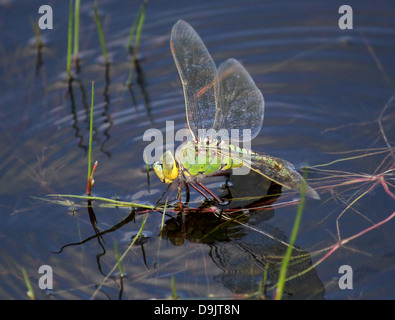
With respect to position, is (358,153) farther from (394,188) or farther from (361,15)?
(361,15)

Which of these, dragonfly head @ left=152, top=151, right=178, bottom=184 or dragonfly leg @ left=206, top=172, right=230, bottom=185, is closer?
dragonfly head @ left=152, top=151, right=178, bottom=184

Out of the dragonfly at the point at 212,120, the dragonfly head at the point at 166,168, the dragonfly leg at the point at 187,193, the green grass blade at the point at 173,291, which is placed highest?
Answer: the dragonfly at the point at 212,120

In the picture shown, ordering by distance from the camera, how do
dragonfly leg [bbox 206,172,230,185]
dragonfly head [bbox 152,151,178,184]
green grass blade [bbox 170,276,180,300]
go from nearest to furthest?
green grass blade [bbox 170,276,180,300] → dragonfly head [bbox 152,151,178,184] → dragonfly leg [bbox 206,172,230,185]

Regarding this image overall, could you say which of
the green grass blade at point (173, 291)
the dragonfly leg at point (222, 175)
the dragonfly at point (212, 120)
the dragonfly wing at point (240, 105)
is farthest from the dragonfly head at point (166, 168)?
the green grass blade at point (173, 291)

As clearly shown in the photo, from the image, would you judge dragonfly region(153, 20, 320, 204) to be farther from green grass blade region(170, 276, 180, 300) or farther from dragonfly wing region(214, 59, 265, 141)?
green grass blade region(170, 276, 180, 300)

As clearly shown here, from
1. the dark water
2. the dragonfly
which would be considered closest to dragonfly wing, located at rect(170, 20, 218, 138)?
the dragonfly

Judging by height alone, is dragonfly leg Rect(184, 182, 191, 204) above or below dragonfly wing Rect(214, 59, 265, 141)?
below

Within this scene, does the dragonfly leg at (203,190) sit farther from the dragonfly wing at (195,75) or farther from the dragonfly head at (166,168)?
the dragonfly wing at (195,75)

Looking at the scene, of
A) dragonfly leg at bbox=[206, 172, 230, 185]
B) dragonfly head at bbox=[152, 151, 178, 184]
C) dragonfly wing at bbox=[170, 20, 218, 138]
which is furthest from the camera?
dragonfly leg at bbox=[206, 172, 230, 185]
